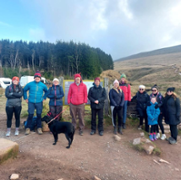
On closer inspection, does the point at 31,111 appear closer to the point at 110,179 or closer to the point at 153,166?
the point at 110,179

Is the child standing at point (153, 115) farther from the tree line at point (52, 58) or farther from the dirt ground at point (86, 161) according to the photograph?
the tree line at point (52, 58)

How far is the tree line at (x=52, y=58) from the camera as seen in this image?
36312mm

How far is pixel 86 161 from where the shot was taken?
13.1 ft

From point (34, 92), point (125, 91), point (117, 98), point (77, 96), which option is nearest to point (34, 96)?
point (34, 92)

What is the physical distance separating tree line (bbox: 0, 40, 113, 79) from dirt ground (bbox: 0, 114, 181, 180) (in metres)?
30.3

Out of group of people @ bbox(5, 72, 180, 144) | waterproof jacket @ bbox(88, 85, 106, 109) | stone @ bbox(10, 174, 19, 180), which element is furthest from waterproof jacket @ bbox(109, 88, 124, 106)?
stone @ bbox(10, 174, 19, 180)

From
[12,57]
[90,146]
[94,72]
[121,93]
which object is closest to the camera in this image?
[90,146]

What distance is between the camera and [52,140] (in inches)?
203

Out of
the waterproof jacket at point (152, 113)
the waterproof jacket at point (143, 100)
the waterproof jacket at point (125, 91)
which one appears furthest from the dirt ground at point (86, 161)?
the waterproof jacket at point (125, 91)

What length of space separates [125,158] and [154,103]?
2551mm

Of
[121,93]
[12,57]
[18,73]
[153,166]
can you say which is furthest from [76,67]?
[153,166]

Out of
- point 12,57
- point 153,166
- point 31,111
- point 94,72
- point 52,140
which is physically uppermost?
point 12,57

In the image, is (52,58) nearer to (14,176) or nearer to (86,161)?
(86,161)

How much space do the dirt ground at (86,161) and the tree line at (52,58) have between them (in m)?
30.3
